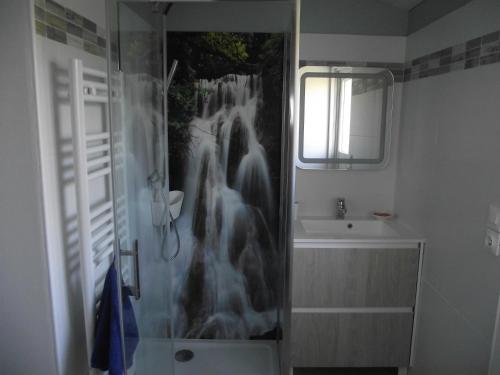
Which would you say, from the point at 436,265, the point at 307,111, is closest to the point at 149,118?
the point at 307,111

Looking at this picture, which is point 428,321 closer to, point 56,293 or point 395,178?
point 395,178

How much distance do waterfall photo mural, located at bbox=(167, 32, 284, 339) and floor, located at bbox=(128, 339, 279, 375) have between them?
0.21 feet

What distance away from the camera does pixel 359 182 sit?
9.38 ft

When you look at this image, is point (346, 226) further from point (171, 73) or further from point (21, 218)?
point (21, 218)

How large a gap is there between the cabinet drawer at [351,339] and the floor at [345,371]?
0.17 meters

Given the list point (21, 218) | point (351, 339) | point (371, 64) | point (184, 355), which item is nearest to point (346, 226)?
point (351, 339)

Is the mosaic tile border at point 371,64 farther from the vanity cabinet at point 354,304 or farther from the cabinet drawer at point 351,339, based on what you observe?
the cabinet drawer at point 351,339

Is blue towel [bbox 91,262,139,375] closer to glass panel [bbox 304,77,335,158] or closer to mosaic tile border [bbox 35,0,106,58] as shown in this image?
mosaic tile border [bbox 35,0,106,58]

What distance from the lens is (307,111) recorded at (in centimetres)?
273

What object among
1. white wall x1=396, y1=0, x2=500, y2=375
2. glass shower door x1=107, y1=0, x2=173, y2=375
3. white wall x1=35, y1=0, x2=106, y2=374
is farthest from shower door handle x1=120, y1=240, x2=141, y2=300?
white wall x1=396, y1=0, x2=500, y2=375

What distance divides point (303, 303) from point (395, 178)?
3.70 ft

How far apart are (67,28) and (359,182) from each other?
2.07 metres

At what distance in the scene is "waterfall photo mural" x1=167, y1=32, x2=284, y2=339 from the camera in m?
2.49

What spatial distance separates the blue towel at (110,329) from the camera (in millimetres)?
1697
